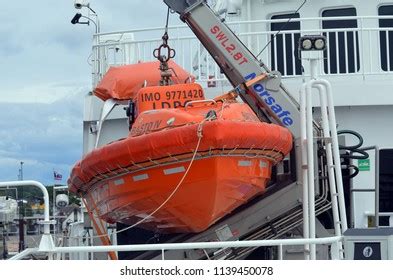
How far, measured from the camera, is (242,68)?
23.1 feet

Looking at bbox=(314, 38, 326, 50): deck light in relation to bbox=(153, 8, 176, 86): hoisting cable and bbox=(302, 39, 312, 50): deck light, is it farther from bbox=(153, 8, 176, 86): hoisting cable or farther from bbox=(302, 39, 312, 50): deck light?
bbox=(153, 8, 176, 86): hoisting cable

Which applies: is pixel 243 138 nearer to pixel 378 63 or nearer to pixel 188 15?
pixel 188 15

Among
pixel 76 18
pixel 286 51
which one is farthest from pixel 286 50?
pixel 76 18

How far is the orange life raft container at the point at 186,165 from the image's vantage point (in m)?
5.62

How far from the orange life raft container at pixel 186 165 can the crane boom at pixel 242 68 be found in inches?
22.3

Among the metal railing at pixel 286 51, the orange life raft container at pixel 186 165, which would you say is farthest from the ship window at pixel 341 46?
the orange life raft container at pixel 186 165

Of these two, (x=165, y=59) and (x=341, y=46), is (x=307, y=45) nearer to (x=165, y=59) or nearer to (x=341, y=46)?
(x=165, y=59)

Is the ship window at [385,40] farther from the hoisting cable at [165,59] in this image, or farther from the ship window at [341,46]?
the hoisting cable at [165,59]

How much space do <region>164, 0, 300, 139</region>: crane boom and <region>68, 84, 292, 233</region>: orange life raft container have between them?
566mm

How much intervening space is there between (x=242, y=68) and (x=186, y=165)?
169 cm
